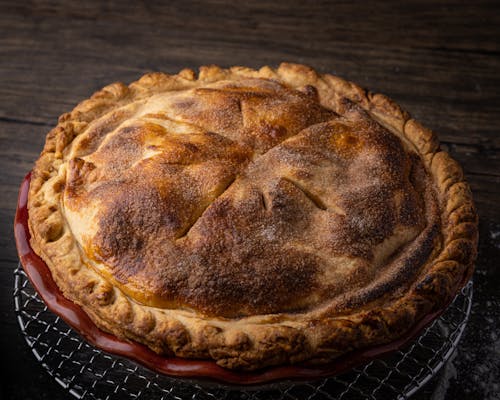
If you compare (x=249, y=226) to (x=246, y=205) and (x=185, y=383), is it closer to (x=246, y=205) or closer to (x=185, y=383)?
(x=246, y=205)

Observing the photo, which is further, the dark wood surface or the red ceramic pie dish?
the dark wood surface

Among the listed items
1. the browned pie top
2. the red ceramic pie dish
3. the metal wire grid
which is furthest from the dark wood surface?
the red ceramic pie dish

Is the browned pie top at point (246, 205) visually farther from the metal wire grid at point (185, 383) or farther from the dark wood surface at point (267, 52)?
the dark wood surface at point (267, 52)

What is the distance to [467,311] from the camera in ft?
10.6

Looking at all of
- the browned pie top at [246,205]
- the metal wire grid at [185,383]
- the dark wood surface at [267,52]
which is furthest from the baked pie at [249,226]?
the dark wood surface at [267,52]

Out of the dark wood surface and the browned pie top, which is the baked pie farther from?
the dark wood surface

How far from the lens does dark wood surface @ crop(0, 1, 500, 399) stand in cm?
447

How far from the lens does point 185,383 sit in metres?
2.99

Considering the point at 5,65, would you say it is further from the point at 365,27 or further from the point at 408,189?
the point at 408,189

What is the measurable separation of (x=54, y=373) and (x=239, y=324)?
3.51 feet

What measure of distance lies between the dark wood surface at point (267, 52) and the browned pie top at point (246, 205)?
1.28m

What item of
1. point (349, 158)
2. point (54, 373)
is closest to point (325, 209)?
point (349, 158)

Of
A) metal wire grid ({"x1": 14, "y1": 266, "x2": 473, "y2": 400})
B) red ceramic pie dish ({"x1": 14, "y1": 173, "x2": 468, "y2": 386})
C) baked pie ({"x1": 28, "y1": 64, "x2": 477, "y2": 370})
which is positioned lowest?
metal wire grid ({"x1": 14, "y1": 266, "x2": 473, "y2": 400})

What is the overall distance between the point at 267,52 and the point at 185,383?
2.87 m
